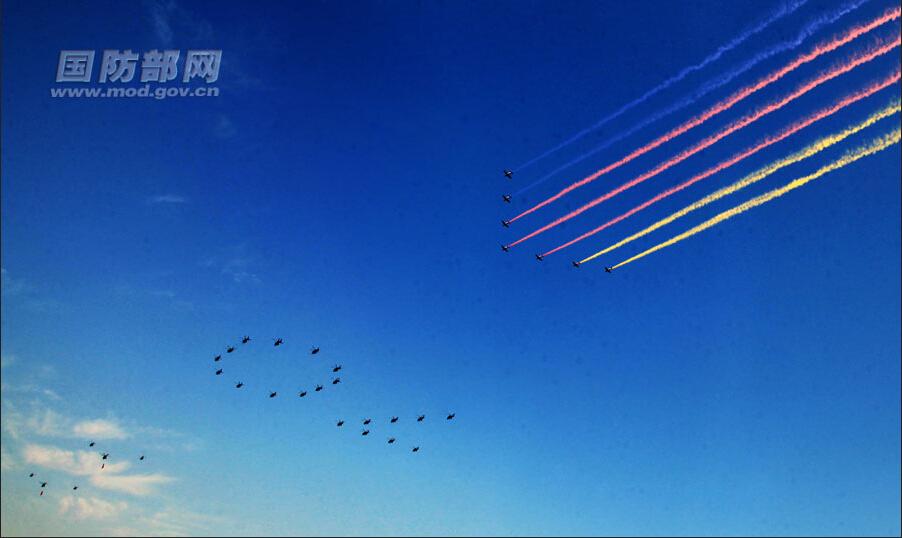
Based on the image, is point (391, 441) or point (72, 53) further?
point (391, 441)

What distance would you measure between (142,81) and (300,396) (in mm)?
30713

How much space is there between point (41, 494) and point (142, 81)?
34.9 meters

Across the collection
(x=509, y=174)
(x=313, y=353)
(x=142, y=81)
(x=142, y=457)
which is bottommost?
(x=142, y=457)

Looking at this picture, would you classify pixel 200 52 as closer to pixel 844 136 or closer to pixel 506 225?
pixel 506 225

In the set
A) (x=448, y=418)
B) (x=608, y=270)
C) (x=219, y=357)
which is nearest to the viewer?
(x=608, y=270)

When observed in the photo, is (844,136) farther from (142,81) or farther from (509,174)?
(142,81)

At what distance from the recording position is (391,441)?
6047cm

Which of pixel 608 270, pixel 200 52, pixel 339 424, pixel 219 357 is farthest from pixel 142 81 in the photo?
pixel 339 424

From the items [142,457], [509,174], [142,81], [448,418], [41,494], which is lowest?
[41,494]

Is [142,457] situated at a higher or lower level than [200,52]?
lower

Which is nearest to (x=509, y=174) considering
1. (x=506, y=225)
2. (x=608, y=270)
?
(x=506, y=225)

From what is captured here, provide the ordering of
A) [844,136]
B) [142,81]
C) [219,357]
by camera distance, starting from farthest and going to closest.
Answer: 1. [219,357]
2. [142,81]
3. [844,136]

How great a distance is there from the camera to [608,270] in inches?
1805

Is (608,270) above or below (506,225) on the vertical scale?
below
